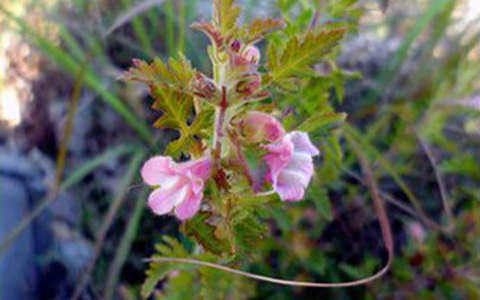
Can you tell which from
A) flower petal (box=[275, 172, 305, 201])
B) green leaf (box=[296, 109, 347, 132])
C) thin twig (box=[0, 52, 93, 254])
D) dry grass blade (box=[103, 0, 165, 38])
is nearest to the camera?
flower petal (box=[275, 172, 305, 201])

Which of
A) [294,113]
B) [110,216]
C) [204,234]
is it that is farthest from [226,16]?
[110,216]

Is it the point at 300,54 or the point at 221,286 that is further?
the point at 221,286

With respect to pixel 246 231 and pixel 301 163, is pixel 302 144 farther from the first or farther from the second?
pixel 246 231

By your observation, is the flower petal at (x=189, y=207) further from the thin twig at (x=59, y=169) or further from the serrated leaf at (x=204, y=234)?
the thin twig at (x=59, y=169)

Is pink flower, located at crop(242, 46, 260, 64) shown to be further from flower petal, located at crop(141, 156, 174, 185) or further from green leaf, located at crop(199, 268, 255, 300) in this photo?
green leaf, located at crop(199, 268, 255, 300)

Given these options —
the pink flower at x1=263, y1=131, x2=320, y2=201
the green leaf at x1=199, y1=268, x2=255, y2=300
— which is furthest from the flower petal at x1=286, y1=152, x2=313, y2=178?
the green leaf at x1=199, y1=268, x2=255, y2=300

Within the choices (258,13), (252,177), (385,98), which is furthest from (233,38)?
(258,13)
